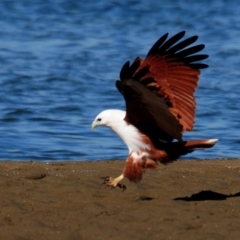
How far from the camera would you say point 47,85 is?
17.0 metres

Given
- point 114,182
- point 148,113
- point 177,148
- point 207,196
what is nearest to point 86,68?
point 114,182

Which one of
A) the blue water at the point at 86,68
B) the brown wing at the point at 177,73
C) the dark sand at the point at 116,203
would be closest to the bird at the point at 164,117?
the brown wing at the point at 177,73

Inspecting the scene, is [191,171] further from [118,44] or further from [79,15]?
[79,15]

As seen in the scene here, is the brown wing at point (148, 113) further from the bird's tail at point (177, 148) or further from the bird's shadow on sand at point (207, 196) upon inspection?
the bird's shadow on sand at point (207, 196)

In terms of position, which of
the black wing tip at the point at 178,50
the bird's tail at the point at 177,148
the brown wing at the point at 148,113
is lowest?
the bird's tail at the point at 177,148

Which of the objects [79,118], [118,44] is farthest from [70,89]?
[118,44]

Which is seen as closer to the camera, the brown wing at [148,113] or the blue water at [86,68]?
the brown wing at [148,113]

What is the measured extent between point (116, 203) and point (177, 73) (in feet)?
4.03

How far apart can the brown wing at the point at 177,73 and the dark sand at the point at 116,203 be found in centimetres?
71

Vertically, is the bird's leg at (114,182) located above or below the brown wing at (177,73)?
below

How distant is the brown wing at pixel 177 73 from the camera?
7.73 m

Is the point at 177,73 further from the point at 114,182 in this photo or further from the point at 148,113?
the point at 114,182

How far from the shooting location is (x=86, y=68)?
1914cm

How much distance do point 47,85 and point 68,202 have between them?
974 centimetres
